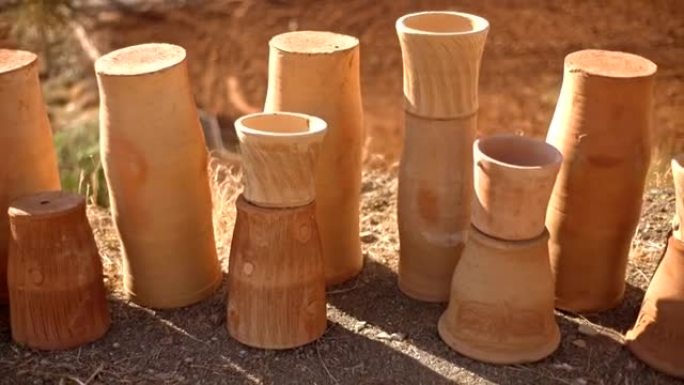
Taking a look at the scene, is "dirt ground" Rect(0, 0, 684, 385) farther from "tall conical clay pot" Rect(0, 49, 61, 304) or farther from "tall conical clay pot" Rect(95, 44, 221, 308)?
"tall conical clay pot" Rect(0, 49, 61, 304)

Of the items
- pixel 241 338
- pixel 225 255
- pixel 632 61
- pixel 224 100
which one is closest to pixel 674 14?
pixel 224 100

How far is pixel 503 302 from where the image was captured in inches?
98.8

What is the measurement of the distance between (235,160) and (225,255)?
1.14 m

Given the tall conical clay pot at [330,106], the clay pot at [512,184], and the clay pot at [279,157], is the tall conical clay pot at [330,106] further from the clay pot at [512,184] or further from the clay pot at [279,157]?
the clay pot at [512,184]

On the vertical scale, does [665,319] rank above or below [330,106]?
below

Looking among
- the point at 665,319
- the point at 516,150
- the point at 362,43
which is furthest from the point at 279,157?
the point at 362,43

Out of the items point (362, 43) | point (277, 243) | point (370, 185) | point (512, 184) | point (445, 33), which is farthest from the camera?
point (362, 43)

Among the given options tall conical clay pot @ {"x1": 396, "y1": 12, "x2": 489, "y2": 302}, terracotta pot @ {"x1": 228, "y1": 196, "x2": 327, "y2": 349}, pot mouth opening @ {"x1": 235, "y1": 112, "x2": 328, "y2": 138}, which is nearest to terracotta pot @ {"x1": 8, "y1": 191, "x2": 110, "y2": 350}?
terracotta pot @ {"x1": 228, "y1": 196, "x2": 327, "y2": 349}

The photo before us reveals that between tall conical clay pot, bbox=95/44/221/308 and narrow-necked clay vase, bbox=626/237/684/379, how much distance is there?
123cm

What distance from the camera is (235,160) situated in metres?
4.29

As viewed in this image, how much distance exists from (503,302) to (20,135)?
1.37 metres

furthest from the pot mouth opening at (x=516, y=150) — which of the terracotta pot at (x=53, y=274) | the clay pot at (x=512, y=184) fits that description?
the terracotta pot at (x=53, y=274)

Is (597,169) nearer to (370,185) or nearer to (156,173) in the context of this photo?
(156,173)

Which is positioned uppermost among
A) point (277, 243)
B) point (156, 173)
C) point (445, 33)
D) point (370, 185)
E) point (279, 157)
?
point (445, 33)
